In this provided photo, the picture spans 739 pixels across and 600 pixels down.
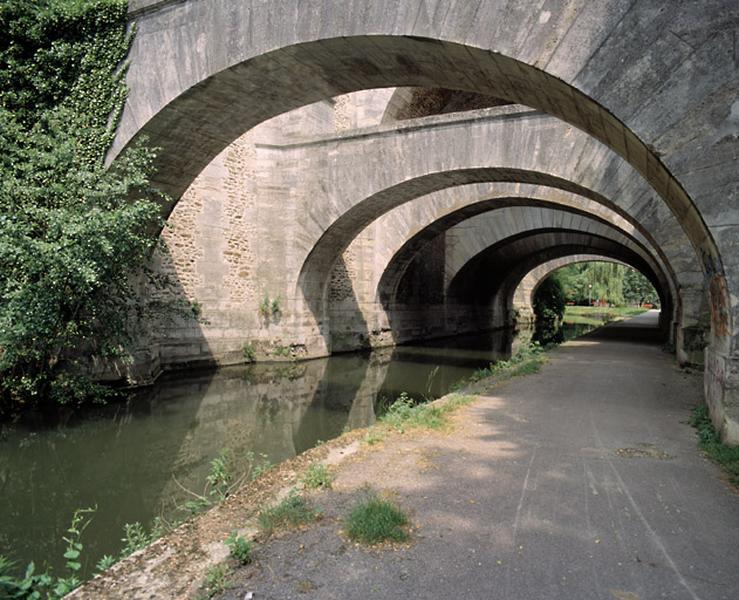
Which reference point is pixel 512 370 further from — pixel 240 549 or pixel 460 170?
pixel 240 549

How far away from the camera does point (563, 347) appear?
12.7 metres

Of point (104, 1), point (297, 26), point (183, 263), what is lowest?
point (183, 263)

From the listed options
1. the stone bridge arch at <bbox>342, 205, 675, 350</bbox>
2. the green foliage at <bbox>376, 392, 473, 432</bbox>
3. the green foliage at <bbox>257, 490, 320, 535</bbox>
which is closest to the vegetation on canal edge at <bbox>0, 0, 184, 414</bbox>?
the green foliage at <bbox>376, 392, 473, 432</bbox>

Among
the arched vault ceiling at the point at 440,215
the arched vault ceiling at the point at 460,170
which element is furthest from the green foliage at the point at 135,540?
the arched vault ceiling at the point at 440,215

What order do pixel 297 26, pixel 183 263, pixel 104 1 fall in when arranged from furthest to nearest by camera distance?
1. pixel 183 263
2. pixel 104 1
3. pixel 297 26

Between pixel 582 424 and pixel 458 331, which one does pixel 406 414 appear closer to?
pixel 582 424

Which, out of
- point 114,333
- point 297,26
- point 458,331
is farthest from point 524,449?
point 458,331

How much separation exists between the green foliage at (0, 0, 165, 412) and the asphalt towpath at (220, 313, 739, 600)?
A: 162 inches

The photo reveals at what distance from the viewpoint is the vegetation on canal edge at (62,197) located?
229 inches

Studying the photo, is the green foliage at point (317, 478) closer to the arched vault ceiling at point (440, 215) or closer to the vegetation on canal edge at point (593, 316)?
the arched vault ceiling at point (440, 215)

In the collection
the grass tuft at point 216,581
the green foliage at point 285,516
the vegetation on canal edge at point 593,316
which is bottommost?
the vegetation on canal edge at point 593,316

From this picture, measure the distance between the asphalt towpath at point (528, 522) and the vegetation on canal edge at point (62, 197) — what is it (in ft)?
13.5

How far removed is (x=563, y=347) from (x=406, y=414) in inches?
345

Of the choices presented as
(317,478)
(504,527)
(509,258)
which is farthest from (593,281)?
(504,527)
